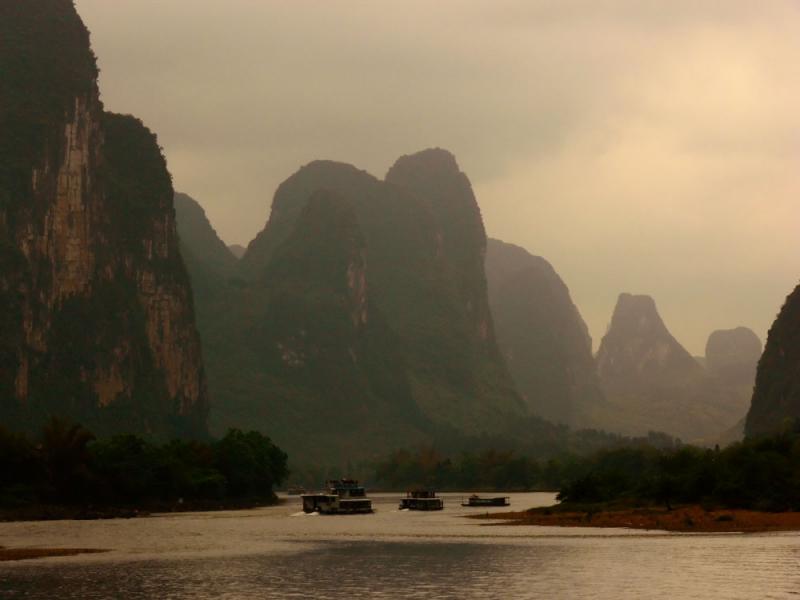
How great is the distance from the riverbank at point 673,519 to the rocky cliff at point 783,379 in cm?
9841

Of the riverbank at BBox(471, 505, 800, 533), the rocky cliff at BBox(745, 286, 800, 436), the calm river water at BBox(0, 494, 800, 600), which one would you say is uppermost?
the rocky cliff at BBox(745, 286, 800, 436)

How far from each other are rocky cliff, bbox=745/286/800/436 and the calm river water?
368ft

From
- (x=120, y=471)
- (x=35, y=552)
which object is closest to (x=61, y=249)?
(x=120, y=471)

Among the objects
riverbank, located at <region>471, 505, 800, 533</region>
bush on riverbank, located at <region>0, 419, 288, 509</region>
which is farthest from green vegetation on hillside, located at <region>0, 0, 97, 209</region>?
riverbank, located at <region>471, 505, 800, 533</region>

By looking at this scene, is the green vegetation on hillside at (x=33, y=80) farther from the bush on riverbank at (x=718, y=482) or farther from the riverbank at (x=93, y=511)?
the bush on riverbank at (x=718, y=482)

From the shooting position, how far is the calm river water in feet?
148

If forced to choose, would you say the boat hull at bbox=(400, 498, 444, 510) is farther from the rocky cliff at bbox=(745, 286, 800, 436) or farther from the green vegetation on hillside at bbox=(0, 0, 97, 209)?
the green vegetation on hillside at bbox=(0, 0, 97, 209)

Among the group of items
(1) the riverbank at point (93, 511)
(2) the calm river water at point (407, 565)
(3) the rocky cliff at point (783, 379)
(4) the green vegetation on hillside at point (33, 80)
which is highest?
(4) the green vegetation on hillside at point (33, 80)

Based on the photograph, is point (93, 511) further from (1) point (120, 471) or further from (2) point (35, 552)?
(2) point (35, 552)

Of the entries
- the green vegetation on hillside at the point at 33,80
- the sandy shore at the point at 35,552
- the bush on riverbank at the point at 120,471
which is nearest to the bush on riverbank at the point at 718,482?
the bush on riverbank at the point at 120,471

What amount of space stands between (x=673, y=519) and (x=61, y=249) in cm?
12458

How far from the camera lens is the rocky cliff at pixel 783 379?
181875 millimetres

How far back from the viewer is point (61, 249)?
7092 inches

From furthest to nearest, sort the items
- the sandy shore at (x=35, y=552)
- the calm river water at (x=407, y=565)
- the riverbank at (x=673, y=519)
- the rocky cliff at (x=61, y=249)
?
the rocky cliff at (x=61, y=249)
the riverbank at (x=673, y=519)
the sandy shore at (x=35, y=552)
the calm river water at (x=407, y=565)
